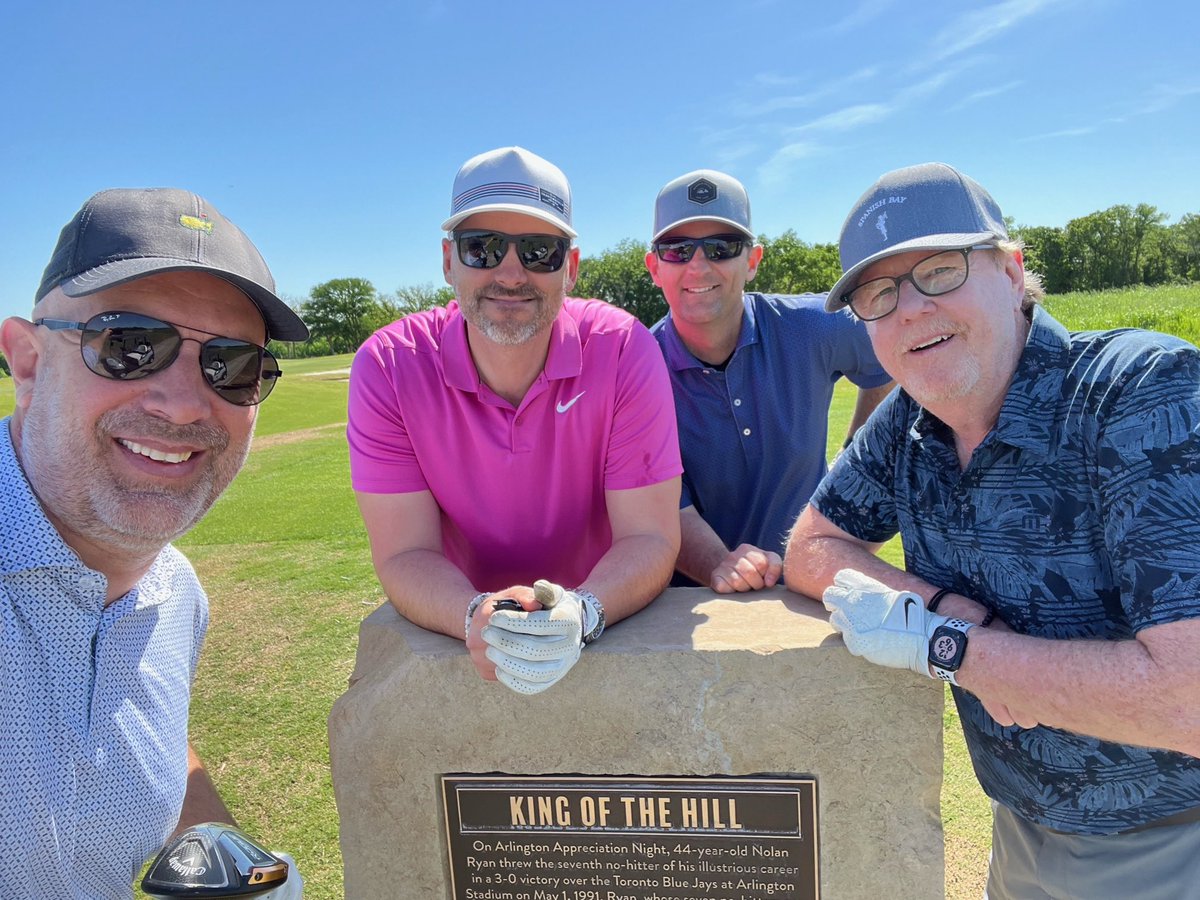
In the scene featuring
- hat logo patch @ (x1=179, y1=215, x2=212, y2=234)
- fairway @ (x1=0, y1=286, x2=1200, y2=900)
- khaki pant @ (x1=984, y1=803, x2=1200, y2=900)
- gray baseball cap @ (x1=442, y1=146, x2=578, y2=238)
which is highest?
gray baseball cap @ (x1=442, y1=146, x2=578, y2=238)

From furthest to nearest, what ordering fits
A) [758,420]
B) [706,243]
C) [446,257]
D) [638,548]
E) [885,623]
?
[706,243]
[758,420]
[446,257]
[638,548]
[885,623]

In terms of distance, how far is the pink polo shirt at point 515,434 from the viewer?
240 cm

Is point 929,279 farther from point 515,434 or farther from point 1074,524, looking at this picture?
point 515,434

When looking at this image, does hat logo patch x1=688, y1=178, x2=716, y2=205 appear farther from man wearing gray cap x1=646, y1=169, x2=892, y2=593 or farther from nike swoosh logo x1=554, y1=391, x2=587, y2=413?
nike swoosh logo x1=554, y1=391, x2=587, y2=413

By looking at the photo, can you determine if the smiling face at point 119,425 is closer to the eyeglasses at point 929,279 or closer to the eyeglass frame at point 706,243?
the eyeglasses at point 929,279

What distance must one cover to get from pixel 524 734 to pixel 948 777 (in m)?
2.49

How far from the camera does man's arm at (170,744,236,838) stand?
2.19 m

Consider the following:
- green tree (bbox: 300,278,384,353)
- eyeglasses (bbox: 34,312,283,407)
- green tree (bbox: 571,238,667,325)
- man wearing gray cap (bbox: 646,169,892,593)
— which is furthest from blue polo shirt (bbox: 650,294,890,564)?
green tree (bbox: 300,278,384,353)

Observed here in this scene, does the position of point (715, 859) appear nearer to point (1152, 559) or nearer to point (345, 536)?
point (1152, 559)

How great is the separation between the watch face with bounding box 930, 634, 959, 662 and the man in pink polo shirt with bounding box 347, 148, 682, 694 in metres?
0.79

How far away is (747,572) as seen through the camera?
2525 mm

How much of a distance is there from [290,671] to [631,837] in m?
3.60

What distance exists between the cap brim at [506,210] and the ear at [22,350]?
3.72ft

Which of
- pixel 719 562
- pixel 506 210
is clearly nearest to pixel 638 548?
pixel 719 562
